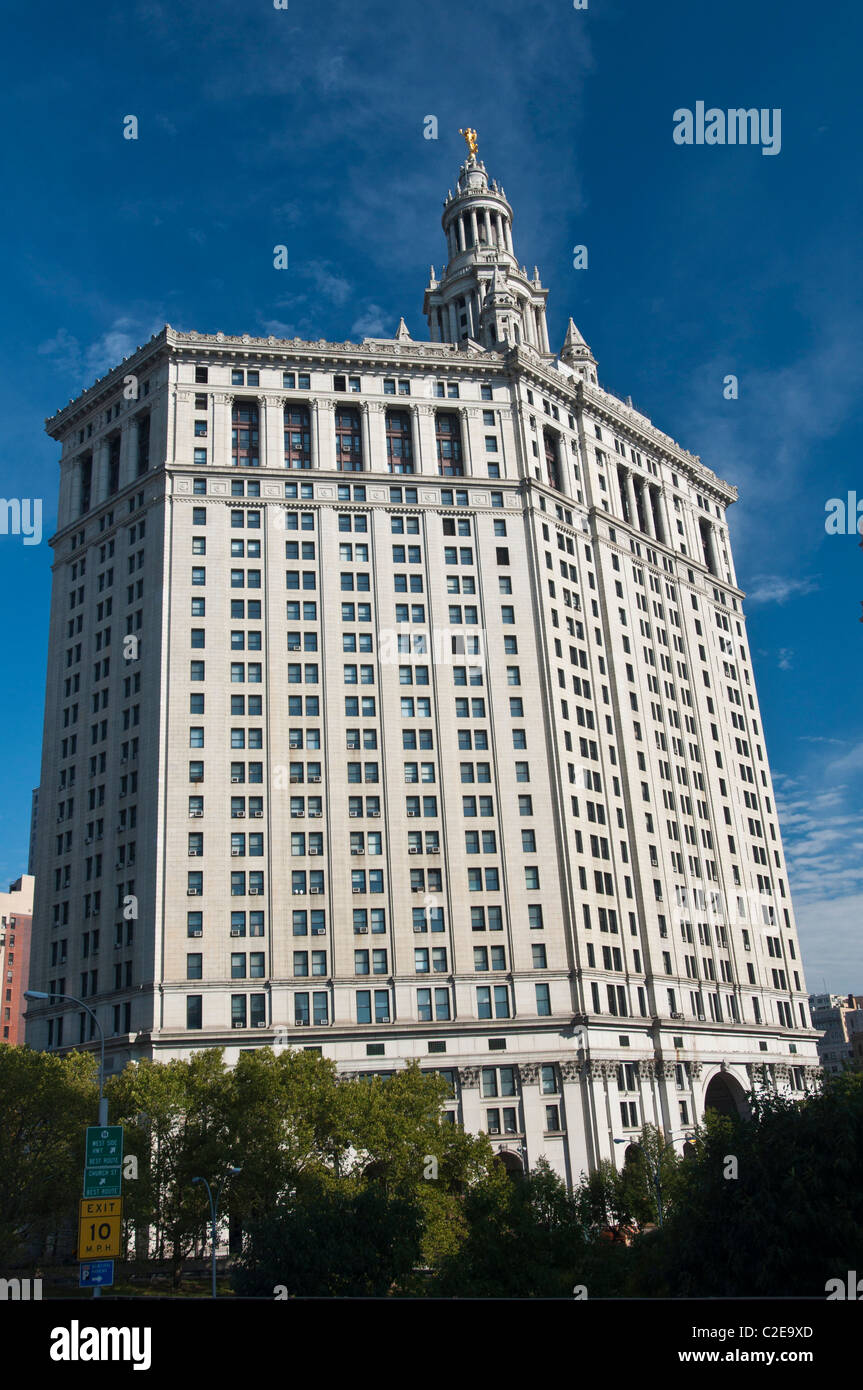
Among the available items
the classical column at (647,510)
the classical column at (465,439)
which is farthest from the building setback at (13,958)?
the classical column at (647,510)

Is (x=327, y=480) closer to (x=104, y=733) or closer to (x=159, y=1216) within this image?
(x=104, y=733)

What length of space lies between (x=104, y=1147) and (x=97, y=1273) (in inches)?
130

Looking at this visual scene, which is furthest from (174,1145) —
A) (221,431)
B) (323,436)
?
(323,436)

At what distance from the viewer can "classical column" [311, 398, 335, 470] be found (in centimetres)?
9825

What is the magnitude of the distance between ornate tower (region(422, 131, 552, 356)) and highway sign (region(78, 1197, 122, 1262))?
102484mm

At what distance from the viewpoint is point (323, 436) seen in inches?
3893

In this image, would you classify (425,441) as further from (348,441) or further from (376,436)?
(348,441)

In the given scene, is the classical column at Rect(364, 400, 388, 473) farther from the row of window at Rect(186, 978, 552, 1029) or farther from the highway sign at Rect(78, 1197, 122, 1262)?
the highway sign at Rect(78, 1197, 122, 1262)

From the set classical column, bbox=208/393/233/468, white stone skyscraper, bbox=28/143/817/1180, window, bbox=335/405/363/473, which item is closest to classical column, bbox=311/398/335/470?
white stone skyscraper, bbox=28/143/817/1180

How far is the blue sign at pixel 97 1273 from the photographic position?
2767 cm

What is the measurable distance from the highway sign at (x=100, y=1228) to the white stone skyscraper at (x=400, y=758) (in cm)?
4874
